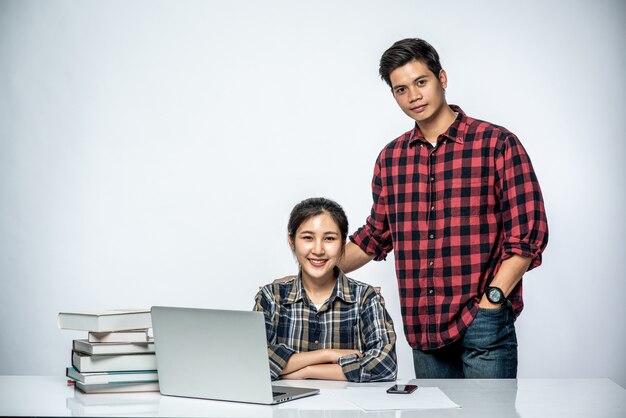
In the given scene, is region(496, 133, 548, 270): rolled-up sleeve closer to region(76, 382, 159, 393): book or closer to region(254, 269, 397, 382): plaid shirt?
region(254, 269, 397, 382): plaid shirt

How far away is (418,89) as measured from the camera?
8.22 ft

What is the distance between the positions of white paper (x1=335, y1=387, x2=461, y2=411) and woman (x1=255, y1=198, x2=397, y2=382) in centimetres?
38

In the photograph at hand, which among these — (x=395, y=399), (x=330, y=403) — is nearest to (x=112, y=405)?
(x=330, y=403)

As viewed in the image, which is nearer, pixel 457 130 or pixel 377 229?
pixel 457 130

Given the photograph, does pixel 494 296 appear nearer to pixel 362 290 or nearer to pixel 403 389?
pixel 362 290

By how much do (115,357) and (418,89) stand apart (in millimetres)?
1252

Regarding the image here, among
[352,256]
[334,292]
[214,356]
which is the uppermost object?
[352,256]

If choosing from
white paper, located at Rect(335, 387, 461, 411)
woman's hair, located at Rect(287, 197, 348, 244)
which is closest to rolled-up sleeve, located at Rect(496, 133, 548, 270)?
woman's hair, located at Rect(287, 197, 348, 244)

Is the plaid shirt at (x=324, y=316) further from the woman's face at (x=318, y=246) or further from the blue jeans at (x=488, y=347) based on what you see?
the blue jeans at (x=488, y=347)

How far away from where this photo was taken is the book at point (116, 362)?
73.9 inches

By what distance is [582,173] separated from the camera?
381 cm

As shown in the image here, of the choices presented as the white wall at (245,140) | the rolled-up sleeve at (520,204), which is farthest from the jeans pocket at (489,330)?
the white wall at (245,140)

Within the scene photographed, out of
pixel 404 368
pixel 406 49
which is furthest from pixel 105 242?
pixel 406 49

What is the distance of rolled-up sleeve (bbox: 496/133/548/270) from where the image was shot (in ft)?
7.84
